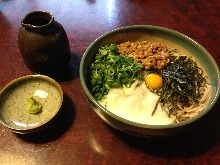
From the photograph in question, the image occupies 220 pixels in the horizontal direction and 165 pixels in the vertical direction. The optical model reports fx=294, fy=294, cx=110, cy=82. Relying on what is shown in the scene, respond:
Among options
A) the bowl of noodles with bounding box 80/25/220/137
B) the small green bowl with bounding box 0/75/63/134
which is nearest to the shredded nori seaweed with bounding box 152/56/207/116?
the bowl of noodles with bounding box 80/25/220/137

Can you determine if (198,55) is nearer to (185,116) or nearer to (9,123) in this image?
(185,116)

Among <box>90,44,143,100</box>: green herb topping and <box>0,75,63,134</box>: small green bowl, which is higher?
<box>90,44,143,100</box>: green herb topping

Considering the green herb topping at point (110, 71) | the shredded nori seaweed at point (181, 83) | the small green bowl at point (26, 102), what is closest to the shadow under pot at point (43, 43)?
the small green bowl at point (26, 102)

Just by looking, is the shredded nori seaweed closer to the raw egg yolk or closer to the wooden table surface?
the raw egg yolk

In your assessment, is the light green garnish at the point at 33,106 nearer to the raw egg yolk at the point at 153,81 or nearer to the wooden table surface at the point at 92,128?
the wooden table surface at the point at 92,128

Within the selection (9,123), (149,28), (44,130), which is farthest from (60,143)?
(149,28)
